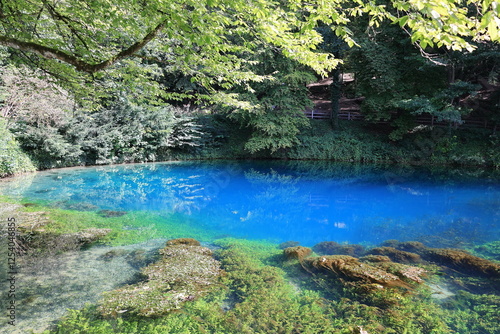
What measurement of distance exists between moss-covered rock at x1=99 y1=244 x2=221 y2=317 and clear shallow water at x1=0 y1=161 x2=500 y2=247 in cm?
227

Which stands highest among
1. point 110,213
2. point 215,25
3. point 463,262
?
point 215,25

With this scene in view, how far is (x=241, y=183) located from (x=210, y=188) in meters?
1.69

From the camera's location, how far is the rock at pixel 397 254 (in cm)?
568

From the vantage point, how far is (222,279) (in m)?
4.63

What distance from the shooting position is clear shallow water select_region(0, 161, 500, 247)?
7.70 m

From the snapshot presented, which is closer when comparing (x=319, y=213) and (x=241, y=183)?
(x=319, y=213)

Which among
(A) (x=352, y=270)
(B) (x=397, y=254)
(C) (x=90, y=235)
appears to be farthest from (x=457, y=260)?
(C) (x=90, y=235)

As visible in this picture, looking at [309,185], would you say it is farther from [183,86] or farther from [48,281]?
[183,86]

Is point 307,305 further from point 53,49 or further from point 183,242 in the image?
point 53,49

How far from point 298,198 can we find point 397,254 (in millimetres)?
5746

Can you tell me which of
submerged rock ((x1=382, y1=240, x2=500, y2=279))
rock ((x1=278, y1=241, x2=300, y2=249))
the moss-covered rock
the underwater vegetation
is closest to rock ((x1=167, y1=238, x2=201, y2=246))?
the moss-covered rock

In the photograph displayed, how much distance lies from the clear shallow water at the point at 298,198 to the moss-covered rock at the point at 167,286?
2.27 m

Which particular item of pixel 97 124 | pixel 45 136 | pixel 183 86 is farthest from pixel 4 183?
pixel 183 86

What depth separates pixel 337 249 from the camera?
6398 millimetres
